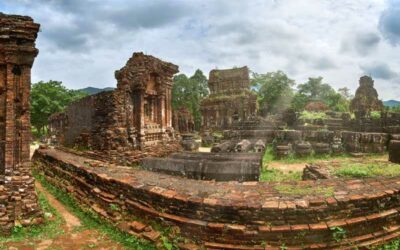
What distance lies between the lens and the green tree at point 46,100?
116ft

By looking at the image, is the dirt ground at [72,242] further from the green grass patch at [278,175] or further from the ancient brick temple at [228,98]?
the ancient brick temple at [228,98]

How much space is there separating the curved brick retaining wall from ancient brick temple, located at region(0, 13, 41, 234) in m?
2.00

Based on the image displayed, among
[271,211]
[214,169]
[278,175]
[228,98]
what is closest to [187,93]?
[228,98]

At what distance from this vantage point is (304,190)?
551cm

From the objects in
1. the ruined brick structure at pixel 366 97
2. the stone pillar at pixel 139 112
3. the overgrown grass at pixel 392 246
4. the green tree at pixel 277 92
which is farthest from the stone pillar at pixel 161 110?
the green tree at pixel 277 92

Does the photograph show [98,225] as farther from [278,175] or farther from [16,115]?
[278,175]

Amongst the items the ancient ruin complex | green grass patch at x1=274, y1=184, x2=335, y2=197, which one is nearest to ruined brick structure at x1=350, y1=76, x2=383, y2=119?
the ancient ruin complex

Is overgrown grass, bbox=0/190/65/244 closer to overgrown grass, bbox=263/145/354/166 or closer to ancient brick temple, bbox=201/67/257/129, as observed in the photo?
overgrown grass, bbox=263/145/354/166

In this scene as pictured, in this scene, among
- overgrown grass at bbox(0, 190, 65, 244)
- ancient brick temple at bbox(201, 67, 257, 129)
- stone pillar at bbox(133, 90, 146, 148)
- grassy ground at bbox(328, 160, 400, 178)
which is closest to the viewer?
overgrown grass at bbox(0, 190, 65, 244)

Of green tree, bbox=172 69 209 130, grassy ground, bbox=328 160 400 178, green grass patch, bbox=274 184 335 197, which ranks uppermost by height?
green tree, bbox=172 69 209 130

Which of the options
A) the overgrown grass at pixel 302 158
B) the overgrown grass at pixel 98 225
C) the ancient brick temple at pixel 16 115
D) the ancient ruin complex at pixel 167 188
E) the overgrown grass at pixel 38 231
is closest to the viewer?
the ancient ruin complex at pixel 167 188

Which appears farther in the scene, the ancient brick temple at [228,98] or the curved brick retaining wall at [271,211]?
the ancient brick temple at [228,98]

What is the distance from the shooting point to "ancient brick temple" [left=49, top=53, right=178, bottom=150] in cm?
1060

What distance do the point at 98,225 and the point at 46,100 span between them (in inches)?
1329
